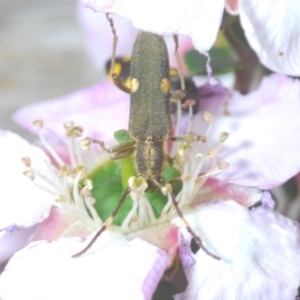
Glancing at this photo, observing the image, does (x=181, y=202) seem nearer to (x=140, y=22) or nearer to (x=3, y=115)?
(x=140, y=22)

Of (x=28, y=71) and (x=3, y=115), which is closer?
(x=3, y=115)

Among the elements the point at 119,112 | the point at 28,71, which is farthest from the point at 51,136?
the point at 28,71

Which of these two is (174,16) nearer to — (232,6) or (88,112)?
(232,6)

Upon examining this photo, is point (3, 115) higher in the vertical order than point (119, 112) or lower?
lower

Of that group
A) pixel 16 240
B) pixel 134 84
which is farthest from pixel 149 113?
pixel 16 240

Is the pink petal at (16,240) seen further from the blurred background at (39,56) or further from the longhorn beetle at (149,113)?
the blurred background at (39,56)

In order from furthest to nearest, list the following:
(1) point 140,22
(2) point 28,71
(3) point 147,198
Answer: (2) point 28,71 → (3) point 147,198 → (1) point 140,22
